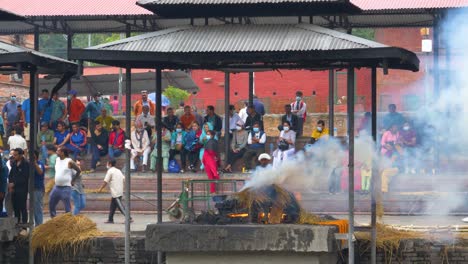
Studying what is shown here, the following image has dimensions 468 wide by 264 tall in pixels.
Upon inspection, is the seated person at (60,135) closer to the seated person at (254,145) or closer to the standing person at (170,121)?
the standing person at (170,121)

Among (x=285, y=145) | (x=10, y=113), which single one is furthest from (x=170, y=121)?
(x=10, y=113)

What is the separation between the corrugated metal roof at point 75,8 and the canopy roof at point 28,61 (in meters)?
7.03

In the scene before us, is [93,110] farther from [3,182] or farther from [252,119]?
[3,182]

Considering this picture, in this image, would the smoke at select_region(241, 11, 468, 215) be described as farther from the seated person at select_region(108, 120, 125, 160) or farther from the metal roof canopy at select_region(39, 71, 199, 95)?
the metal roof canopy at select_region(39, 71, 199, 95)

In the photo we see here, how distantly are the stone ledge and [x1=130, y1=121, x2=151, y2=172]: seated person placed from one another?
32.2ft

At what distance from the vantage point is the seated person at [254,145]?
2647cm

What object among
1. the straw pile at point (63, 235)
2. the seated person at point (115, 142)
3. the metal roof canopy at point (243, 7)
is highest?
the metal roof canopy at point (243, 7)

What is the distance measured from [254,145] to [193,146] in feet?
5.08

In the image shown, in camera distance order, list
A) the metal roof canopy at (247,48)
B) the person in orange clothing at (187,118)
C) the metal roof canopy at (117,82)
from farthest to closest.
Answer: the metal roof canopy at (117,82) < the person in orange clothing at (187,118) < the metal roof canopy at (247,48)

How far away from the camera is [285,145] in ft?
81.3

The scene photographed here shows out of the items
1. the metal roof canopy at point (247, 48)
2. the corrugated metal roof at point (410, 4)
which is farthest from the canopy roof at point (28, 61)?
the corrugated metal roof at point (410, 4)

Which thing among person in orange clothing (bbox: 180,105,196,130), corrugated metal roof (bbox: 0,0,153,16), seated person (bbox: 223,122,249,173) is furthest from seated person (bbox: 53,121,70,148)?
seated person (bbox: 223,122,249,173)

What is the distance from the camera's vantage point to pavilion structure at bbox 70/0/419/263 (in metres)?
17.6

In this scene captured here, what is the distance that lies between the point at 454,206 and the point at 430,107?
7.90 ft
